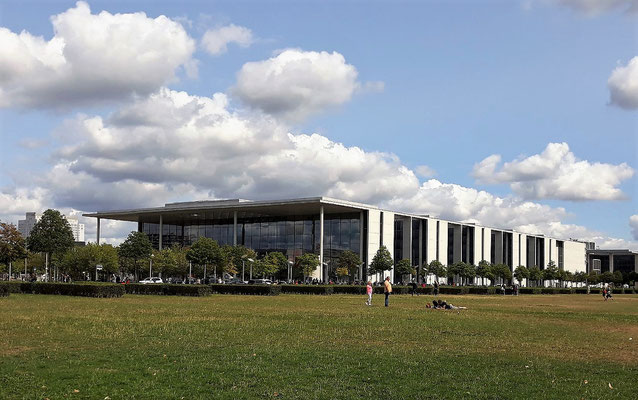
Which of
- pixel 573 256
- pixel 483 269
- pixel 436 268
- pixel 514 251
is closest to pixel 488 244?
pixel 514 251

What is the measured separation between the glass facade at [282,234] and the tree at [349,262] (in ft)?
6.79

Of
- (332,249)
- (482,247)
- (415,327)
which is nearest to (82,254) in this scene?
(332,249)

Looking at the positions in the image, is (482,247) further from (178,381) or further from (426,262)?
(178,381)

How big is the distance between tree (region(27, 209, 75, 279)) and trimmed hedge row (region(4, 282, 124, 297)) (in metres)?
22.1

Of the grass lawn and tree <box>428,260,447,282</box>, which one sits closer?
the grass lawn

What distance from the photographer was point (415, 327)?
22.0m

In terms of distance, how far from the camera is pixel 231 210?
105875 mm

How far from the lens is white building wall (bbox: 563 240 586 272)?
15112 centimetres

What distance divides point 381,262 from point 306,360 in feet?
267

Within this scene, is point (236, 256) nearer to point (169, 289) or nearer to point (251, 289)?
point (251, 289)

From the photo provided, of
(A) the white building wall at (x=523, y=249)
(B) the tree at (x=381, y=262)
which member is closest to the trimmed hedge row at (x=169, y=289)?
(B) the tree at (x=381, y=262)

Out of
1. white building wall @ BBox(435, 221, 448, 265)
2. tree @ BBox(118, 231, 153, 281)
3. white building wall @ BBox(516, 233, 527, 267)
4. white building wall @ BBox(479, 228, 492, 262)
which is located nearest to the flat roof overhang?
tree @ BBox(118, 231, 153, 281)

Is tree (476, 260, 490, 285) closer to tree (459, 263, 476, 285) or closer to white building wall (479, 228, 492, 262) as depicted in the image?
tree (459, 263, 476, 285)

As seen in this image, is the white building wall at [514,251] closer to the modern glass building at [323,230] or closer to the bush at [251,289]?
the modern glass building at [323,230]
